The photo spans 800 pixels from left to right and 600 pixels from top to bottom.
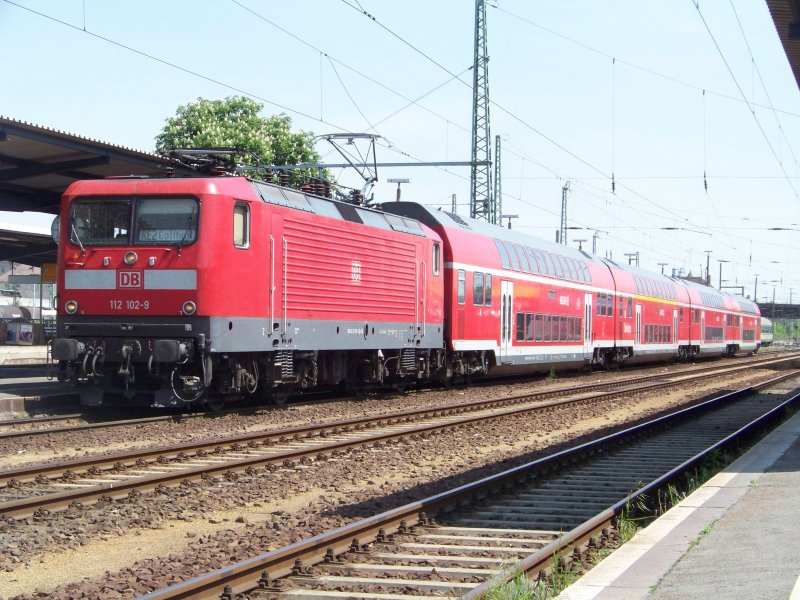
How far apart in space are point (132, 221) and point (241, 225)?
1.65m

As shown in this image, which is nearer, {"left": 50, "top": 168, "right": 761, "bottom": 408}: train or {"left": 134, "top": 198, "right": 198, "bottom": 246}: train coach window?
{"left": 50, "top": 168, "right": 761, "bottom": 408}: train

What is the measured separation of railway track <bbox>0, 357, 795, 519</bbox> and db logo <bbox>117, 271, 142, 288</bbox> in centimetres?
331

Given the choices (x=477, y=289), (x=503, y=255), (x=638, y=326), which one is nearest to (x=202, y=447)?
(x=477, y=289)

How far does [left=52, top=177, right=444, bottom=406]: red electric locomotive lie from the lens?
15.1 m

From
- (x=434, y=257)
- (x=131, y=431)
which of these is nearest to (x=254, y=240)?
(x=131, y=431)

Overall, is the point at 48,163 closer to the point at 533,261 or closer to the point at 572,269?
the point at 533,261

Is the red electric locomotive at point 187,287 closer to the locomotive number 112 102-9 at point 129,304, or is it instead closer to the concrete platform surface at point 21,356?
the locomotive number 112 102-9 at point 129,304

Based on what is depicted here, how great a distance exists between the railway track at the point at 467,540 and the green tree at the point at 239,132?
40671mm

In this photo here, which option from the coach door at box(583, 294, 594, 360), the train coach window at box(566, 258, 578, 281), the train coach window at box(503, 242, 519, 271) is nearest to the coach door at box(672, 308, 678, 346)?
the coach door at box(583, 294, 594, 360)

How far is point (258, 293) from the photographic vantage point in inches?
630

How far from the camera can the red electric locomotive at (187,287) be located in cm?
1506

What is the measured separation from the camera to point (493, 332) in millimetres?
25453

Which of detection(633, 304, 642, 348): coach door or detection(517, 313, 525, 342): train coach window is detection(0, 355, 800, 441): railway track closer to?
detection(517, 313, 525, 342): train coach window

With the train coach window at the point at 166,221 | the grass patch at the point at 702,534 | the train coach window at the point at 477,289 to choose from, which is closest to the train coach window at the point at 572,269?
the train coach window at the point at 477,289
